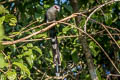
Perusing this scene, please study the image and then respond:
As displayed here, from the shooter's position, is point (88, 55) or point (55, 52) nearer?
point (55, 52)

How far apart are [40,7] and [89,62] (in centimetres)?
55

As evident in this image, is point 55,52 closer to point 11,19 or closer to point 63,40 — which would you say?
point 11,19

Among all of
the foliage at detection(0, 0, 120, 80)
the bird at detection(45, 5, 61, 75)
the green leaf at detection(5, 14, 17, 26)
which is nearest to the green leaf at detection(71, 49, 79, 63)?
the foliage at detection(0, 0, 120, 80)

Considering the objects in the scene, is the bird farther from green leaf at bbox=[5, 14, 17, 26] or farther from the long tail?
green leaf at bbox=[5, 14, 17, 26]

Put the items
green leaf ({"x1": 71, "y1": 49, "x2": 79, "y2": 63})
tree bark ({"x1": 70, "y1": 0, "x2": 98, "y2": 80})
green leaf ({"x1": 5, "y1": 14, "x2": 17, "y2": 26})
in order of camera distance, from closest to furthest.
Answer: green leaf ({"x1": 5, "y1": 14, "x2": 17, "y2": 26})
tree bark ({"x1": 70, "y1": 0, "x2": 98, "y2": 80})
green leaf ({"x1": 71, "y1": 49, "x2": 79, "y2": 63})

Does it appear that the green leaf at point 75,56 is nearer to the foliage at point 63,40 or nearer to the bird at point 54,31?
the foliage at point 63,40

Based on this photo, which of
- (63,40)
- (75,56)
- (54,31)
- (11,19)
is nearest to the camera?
(11,19)

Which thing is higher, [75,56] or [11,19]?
[11,19]

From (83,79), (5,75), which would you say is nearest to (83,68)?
(83,79)

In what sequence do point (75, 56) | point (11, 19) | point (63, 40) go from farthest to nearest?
point (63, 40)
point (75, 56)
point (11, 19)

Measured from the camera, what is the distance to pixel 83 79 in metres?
2.14

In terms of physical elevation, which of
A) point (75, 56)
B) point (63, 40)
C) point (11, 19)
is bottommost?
point (75, 56)

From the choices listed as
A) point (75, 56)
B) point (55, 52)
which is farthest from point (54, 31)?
point (75, 56)

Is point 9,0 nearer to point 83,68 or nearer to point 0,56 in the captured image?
point 83,68
